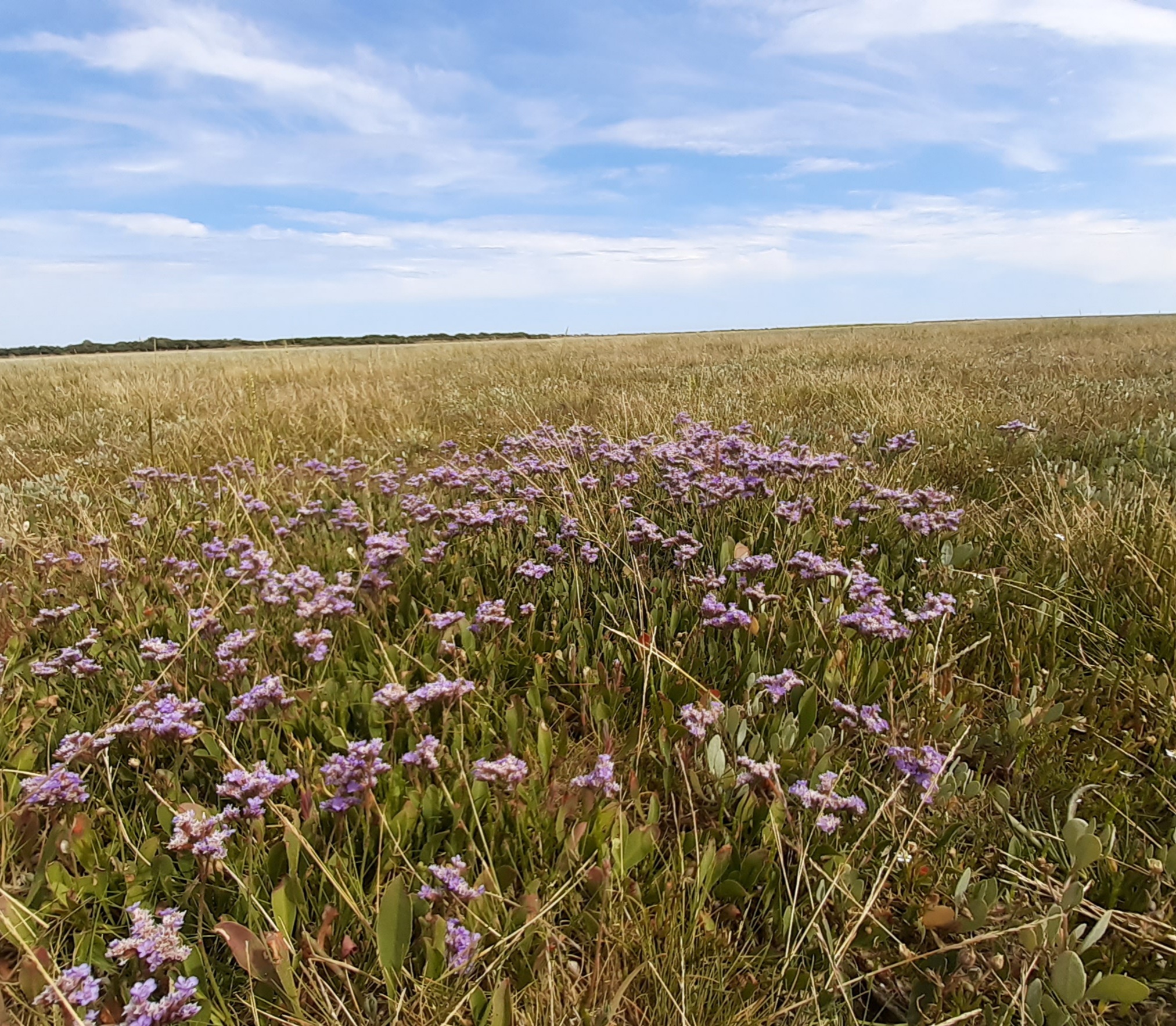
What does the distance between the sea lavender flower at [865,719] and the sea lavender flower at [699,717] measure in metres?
0.33

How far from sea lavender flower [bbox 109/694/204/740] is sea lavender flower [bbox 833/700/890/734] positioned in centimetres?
179

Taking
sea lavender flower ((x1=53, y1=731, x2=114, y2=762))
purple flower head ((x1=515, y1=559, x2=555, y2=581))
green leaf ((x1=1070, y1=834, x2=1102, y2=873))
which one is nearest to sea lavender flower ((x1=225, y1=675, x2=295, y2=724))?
sea lavender flower ((x1=53, y1=731, x2=114, y2=762))

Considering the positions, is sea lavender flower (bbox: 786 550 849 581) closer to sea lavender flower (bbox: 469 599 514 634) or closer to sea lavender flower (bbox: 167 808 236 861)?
sea lavender flower (bbox: 469 599 514 634)

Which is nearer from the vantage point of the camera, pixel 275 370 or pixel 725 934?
pixel 725 934

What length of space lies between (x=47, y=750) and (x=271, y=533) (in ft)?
6.15

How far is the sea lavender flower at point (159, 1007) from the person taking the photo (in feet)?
4.07

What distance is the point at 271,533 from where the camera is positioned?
3.94 metres

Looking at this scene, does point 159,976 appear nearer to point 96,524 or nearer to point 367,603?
point 367,603

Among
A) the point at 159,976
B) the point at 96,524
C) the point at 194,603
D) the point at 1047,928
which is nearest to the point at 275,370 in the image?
the point at 96,524

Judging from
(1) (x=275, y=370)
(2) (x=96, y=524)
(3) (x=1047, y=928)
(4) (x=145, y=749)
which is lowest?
(3) (x=1047, y=928)

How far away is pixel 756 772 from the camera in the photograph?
1750mm

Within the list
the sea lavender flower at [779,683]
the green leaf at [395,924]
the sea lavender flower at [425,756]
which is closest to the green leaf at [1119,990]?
the sea lavender flower at [779,683]

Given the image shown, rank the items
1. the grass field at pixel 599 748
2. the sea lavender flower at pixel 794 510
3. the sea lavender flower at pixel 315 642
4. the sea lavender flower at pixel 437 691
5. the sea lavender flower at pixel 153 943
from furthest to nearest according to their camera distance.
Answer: the sea lavender flower at pixel 794 510 < the sea lavender flower at pixel 315 642 < the sea lavender flower at pixel 437 691 < the grass field at pixel 599 748 < the sea lavender flower at pixel 153 943

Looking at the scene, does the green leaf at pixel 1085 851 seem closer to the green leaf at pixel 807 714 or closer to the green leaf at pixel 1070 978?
the green leaf at pixel 1070 978
